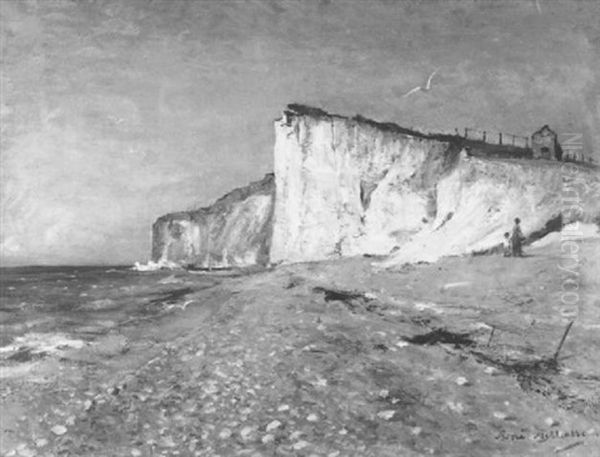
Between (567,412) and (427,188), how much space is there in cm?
136

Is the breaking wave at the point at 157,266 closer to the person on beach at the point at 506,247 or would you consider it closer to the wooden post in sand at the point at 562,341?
the person on beach at the point at 506,247

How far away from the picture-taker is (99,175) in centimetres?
453

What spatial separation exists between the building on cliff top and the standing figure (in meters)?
0.41

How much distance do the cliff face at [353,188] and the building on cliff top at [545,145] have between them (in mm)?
449

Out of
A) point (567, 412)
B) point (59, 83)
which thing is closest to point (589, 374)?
point (567, 412)

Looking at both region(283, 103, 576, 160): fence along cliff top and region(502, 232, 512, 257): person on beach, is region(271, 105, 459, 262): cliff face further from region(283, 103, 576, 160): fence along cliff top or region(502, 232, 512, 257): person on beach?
region(502, 232, 512, 257): person on beach

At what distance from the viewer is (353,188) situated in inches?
163
